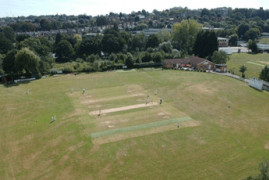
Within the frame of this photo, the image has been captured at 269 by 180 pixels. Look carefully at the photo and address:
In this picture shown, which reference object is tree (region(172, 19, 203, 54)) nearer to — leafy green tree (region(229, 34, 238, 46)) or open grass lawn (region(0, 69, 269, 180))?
leafy green tree (region(229, 34, 238, 46))

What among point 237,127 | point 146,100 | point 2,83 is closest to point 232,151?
point 237,127

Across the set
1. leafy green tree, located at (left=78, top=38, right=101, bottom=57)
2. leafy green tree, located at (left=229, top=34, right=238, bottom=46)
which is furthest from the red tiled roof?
leafy green tree, located at (left=229, top=34, right=238, bottom=46)

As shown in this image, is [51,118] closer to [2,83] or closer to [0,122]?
[0,122]

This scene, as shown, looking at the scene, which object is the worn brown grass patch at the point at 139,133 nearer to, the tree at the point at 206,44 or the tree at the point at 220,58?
the tree at the point at 220,58

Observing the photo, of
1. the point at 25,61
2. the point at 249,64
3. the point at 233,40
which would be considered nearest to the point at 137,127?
the point at 25,61

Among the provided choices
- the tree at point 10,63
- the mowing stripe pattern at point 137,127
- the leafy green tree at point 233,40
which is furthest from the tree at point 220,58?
the leafy green tree at point 233,40

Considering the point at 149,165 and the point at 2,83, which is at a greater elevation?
the point at 2,83

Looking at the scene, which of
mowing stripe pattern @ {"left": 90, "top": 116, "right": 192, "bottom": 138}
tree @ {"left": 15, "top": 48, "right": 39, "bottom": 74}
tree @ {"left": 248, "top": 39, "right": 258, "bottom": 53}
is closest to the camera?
mowing stripe pattern @ {"left": 90, "top": 116, "right": 192, "bottom": 138}
